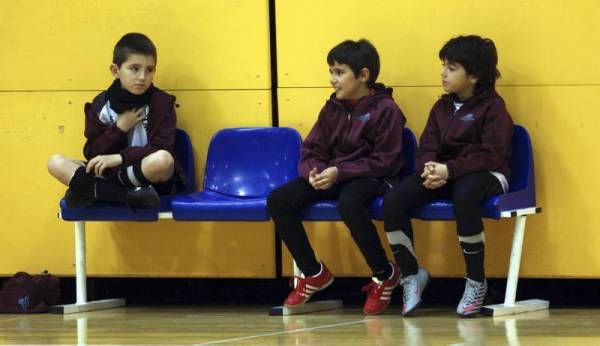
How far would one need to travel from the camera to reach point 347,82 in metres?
4.55

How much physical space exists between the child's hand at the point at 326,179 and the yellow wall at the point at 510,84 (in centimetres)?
53

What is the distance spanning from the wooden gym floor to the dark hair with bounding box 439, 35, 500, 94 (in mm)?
967

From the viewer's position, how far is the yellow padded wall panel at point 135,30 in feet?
16.1

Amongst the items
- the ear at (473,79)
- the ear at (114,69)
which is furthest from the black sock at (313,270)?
the ear at (114,69)

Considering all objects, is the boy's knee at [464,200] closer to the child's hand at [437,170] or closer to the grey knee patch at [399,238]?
the child's hand at [437,170]

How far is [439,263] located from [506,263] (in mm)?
291

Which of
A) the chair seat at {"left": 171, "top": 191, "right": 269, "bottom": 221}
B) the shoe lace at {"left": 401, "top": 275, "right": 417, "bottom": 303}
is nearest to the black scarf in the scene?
the chair seat at {"left": 171, "top": 191, "right": 269, "bottom": 221}

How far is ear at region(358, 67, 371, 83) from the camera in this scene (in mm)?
4555

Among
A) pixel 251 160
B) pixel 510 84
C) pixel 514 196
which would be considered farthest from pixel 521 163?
pixel 251 160

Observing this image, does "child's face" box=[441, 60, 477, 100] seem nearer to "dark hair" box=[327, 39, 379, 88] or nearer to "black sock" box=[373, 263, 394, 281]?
"dark hair" box=[327, 39, 379, 88]

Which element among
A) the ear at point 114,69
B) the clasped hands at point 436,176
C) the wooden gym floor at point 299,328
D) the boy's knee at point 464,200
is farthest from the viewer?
the ear at point 114,69

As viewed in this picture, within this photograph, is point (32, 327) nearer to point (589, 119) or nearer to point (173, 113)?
point (173, 113)

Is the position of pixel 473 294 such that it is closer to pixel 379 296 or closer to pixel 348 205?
pixel 379 296

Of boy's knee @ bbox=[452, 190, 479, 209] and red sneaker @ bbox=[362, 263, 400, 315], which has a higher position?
boy's knee @ bbox=[452, 190, 479, 209]
